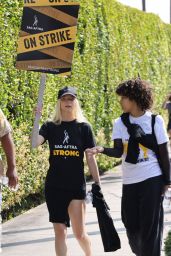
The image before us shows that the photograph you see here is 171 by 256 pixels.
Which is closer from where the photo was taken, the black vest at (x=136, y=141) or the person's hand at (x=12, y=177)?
the person's hand at (x=12, y=177)

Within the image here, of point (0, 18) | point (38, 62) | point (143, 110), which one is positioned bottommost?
point (143, 110)

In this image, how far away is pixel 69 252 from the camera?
7.88 m

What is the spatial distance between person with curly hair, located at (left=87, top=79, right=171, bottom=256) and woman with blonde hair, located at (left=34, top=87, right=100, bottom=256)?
0.47m

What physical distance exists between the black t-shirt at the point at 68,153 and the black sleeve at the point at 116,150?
0.47 metres

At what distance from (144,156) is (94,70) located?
8.28 metres

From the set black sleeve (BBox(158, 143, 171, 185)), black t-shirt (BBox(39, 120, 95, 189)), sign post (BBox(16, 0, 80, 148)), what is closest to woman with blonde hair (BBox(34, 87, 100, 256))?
black t-shirt (BBox(39, 120, 95, 189))

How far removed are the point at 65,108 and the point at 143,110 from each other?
760 millimetres

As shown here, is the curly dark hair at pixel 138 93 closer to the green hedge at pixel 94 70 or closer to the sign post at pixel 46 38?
the sign post at pixel 46 38

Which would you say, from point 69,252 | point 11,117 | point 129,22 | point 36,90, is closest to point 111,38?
point 129,22

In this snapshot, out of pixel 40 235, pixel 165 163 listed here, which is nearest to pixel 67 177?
pixel 165 163

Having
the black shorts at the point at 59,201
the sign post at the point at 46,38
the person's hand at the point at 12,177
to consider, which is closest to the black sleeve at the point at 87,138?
the black shorts at the point at 59,201

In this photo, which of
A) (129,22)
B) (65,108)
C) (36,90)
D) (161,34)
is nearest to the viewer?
(65,108)

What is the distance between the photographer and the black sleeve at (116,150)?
20.8ft

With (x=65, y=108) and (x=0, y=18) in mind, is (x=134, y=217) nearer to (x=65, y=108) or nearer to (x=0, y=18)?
(x=65, y=108)
